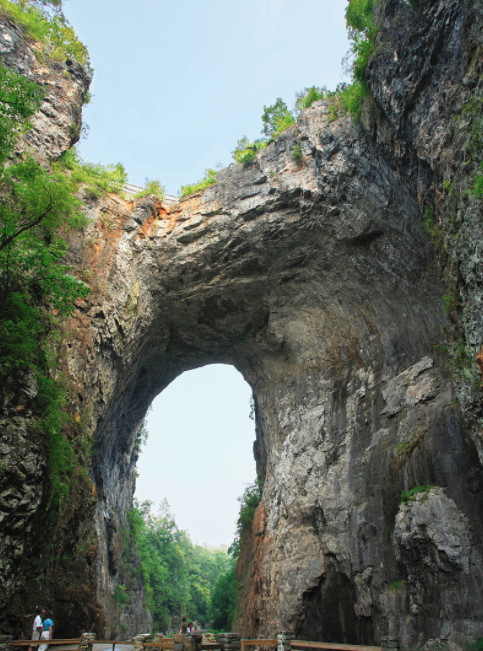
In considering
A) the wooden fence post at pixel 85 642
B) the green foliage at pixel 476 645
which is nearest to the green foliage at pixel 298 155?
the green foliage at pixel 476 645

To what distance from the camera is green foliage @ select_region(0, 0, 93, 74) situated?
15.8m

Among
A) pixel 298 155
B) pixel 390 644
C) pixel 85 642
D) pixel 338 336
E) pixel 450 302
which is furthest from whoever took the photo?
pixel 338 336

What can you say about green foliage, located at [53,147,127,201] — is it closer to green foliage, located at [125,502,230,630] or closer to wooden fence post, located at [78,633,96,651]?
wooden fence post, located at [78,633,96,651]

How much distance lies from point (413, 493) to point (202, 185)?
42.2 ft

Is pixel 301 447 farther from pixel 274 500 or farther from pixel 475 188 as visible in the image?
pixel 475 188

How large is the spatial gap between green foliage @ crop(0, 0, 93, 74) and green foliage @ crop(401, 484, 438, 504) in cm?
1891

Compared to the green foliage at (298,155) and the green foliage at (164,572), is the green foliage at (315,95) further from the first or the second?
the green foliage at (164,572)

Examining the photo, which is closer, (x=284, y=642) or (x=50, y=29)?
(x=284, y=642)

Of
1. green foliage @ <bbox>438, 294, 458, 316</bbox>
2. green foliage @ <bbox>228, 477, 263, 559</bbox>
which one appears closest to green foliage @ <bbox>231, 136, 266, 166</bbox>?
green foliage @ <bbox>438, 294, 458, 316</bbox>

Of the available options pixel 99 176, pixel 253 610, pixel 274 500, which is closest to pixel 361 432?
pixel 274 500

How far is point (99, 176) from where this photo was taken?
53.9ft

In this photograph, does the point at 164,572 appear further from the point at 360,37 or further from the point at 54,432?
the point at 360,37

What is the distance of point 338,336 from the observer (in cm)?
1477

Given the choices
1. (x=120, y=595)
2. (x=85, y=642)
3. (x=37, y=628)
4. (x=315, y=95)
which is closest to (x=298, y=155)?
(x=315, y=95)
